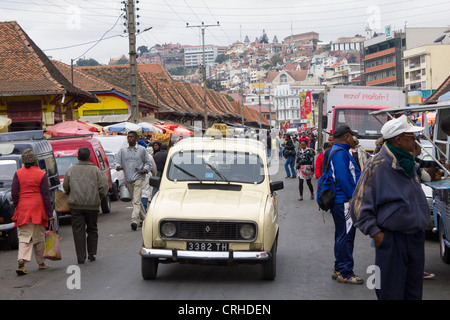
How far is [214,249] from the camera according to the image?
9047mm

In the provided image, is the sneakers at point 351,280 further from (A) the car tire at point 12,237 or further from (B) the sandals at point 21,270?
(A) the car tire at point 12,237

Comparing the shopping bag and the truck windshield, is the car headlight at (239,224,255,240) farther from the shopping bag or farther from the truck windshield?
the truck windshield

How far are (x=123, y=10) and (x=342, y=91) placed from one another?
11.5 m

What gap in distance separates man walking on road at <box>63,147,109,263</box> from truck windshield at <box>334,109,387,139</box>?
13.7 meters

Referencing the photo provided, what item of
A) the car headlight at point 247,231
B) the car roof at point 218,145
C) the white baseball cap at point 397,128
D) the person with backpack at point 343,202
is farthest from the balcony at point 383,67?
the white baseball cap at point 397,128

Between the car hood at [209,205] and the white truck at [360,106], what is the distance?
13.9m

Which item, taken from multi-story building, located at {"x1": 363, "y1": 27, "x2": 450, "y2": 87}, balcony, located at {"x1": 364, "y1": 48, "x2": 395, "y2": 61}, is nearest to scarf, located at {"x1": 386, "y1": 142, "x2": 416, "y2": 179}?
multi-story building, located at {"x1": 363, "y1": 27, "x2": 450, "y2": 87}

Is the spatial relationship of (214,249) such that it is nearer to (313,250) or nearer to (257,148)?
(257,148)

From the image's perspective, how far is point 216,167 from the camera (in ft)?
34.3

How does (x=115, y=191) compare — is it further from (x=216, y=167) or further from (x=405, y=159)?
(x=405, y=159)

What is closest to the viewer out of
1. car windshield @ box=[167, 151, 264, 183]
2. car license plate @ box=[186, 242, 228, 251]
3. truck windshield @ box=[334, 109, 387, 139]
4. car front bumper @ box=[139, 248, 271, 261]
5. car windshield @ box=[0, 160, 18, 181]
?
car front bumper @ box=[139, 248, 271, 261]

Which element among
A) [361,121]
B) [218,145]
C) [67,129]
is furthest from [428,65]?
[218,145]

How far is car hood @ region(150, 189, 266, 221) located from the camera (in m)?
9.14
